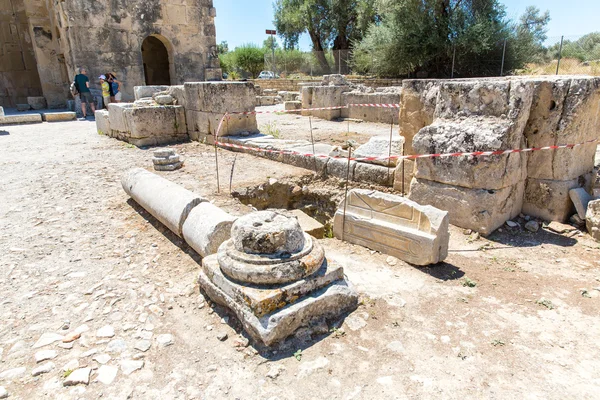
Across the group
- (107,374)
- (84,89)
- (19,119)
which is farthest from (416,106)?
(19,119)

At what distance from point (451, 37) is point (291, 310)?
1799 cm

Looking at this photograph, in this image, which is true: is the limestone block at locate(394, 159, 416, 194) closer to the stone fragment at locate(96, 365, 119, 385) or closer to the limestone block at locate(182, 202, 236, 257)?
the limestone block at locate(182, 202, 236, 257)

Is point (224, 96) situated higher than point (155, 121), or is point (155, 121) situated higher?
point (224, 96)

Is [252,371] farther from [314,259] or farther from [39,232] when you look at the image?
[39,232]

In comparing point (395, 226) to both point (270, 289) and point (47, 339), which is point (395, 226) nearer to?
point (270, 289)

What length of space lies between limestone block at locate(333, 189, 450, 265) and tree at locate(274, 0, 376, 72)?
2312 cm

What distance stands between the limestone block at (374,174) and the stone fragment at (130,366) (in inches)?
166

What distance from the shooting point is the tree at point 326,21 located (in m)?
26.5

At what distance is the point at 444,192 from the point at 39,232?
470cm

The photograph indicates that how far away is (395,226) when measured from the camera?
3.94 metres

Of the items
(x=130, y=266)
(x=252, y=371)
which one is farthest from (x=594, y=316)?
(x=130, y=266)

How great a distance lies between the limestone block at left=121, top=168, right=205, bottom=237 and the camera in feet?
13.6

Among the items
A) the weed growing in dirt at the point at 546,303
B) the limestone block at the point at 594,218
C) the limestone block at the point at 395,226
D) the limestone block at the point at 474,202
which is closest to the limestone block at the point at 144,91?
the limestone block at the point at 395,226

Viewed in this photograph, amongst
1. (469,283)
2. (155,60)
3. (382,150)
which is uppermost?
(155,60)
